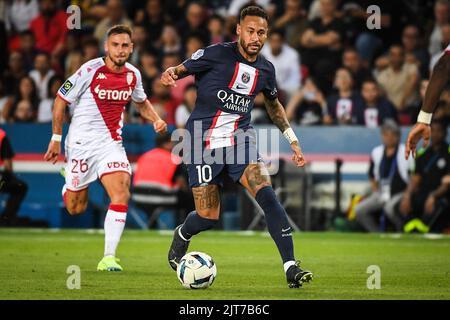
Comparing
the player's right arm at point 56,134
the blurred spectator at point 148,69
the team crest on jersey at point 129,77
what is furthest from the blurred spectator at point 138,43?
the player's right arm at point 56,134

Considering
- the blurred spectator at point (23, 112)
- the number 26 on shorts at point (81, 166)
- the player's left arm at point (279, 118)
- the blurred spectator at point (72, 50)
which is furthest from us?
the blurred spectator at point (72, 50)

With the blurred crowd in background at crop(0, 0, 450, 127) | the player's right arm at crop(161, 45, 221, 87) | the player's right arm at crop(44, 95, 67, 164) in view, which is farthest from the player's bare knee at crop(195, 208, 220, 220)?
the blurred crowd in background at crop(0, 0, 450, 127)

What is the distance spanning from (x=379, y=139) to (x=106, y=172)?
707 centimetres

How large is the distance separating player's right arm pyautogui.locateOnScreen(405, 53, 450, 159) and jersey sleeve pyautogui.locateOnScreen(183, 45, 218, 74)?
2.68 meters

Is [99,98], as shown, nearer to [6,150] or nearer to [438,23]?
[6,150]

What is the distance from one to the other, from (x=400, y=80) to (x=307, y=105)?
177cm

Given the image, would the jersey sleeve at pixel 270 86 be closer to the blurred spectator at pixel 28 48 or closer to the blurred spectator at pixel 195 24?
the blurred spectator at pixel 195 24

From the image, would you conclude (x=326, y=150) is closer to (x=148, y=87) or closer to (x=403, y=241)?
(x=403, y=241)

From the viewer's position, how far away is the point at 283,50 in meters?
20.0

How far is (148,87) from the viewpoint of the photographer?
804 inches

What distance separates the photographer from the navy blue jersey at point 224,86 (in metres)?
10.5

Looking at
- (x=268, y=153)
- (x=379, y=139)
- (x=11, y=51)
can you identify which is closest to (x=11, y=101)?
(x=11, y=51)

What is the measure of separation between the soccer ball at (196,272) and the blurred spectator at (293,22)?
447 inches

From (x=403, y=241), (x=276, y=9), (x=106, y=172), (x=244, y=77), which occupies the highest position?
(x=276, y=9)
